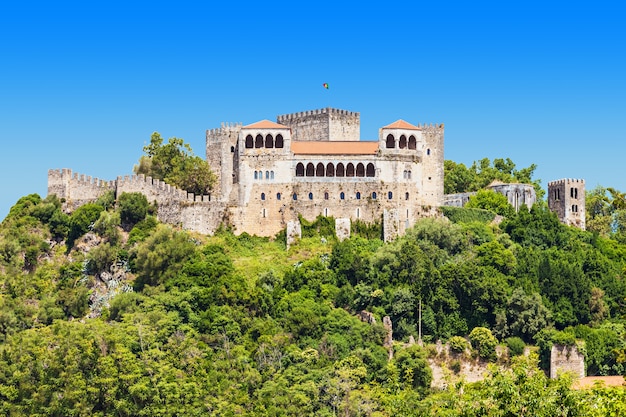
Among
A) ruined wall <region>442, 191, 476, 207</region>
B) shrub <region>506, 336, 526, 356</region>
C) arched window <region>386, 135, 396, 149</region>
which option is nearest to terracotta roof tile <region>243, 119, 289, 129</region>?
arched window <region>386, 135, 396, 149</region>

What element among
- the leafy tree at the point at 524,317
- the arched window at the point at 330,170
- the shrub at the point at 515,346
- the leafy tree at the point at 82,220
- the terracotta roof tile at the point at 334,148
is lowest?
the shrub at the point at 515,346

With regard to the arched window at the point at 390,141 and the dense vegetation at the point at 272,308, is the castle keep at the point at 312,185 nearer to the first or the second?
the arched window at the point at 390,141

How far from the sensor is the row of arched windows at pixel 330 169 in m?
69.1

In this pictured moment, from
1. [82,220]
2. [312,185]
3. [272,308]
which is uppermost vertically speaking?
[312,185]

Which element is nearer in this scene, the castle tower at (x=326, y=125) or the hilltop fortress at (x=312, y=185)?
the hilltop fortress at (x=312, y=185)

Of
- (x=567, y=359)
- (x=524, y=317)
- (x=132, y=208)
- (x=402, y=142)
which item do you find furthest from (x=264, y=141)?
(x=567, y=359)

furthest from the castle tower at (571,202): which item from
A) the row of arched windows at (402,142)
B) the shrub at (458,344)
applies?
the shrub at (458,344)

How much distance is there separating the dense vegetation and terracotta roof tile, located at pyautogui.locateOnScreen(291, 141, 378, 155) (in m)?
4.44

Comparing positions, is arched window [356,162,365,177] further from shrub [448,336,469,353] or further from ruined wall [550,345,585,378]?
ruined wall [550,345,585,378]

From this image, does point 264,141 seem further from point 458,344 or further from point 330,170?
point 458,344

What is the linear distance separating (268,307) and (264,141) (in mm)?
12125

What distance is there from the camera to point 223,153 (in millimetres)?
71938

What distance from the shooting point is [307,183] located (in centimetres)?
6869

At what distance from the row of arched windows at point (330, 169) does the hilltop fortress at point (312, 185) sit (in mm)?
61
